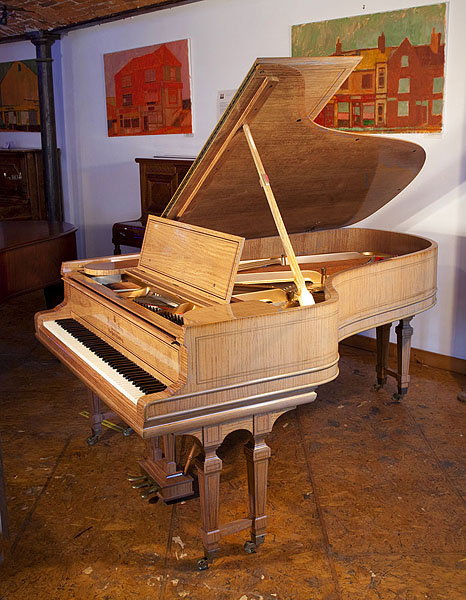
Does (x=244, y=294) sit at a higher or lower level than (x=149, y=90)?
lower

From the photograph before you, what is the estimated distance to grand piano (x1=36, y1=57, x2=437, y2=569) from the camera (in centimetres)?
220

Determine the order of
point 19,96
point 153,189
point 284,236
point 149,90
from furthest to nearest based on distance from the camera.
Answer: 1. point 19,96
2. point 149,90
3. point 153,189
4. point 284,236

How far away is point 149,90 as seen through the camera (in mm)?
6012

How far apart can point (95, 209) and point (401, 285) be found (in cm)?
436

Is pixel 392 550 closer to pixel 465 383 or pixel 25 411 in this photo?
pixel 465 383

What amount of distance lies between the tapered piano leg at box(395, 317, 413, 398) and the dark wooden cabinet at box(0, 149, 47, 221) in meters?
4.54

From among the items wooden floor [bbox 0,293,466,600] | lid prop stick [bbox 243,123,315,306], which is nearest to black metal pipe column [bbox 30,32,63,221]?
wooden floor [bbox 0,293,466,600]

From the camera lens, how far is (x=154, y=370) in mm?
2340

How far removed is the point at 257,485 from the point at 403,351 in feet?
5.60

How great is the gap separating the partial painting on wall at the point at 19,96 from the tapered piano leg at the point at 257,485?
232 inches

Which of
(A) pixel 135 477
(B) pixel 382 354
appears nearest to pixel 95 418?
(A) pixel 135 477

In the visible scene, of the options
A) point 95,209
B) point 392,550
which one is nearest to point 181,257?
point 392,550

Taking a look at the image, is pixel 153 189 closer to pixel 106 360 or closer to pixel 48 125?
pixel 48 125

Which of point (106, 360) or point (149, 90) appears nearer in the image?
point (106, 360)
